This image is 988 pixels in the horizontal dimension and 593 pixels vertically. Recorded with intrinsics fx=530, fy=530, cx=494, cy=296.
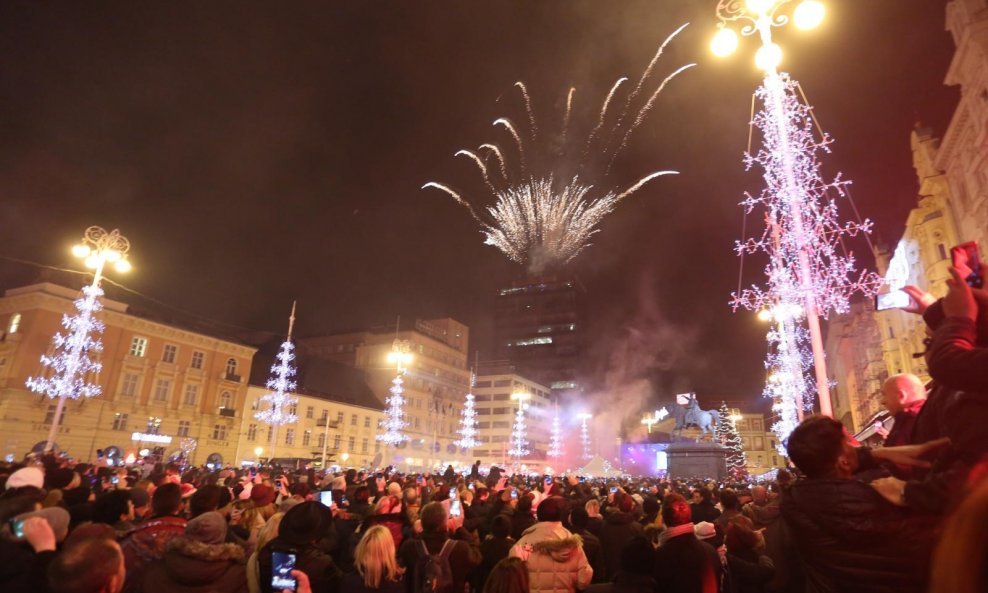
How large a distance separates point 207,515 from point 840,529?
4093mm

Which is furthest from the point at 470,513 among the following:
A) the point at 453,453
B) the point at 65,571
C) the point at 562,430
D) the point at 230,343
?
the point at 562,430

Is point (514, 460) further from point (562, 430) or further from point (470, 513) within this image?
point (470, 513)

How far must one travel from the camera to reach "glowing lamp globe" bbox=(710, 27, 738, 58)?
1204 cm

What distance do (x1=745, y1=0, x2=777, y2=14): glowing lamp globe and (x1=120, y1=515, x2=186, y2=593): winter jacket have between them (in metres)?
15.0

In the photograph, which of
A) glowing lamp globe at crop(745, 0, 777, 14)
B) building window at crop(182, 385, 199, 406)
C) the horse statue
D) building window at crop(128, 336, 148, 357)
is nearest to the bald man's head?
glowing lamp globe at crop(745, 0, 777, 14)

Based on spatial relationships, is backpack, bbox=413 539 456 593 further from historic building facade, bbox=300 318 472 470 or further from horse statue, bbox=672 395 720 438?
historic building facade, bbox=300 318 472 470

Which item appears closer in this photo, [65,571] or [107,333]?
[65,571]

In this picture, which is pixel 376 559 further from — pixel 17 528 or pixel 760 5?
pixel 760 5

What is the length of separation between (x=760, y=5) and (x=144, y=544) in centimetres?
1559

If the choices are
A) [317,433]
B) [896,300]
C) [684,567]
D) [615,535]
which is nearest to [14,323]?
[317,433]

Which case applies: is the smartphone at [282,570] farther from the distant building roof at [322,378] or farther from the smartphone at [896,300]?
the distant building roof at [322,378]

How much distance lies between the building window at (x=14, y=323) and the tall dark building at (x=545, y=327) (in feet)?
313

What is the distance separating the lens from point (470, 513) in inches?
344

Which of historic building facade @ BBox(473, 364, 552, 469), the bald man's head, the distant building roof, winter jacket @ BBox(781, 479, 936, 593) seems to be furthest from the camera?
historic building facade @ BBox(473, 364, 552, 469)
